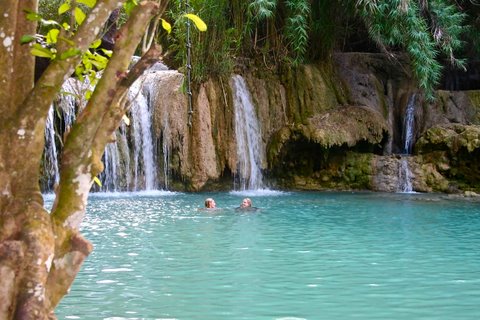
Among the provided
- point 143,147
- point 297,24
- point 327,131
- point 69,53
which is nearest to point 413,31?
point 297,24

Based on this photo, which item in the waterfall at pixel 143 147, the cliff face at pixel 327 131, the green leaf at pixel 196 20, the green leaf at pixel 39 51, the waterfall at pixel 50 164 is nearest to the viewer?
the green leaf at pixel 39 51

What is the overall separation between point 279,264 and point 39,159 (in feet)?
15.0

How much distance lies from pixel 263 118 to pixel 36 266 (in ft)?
53.8

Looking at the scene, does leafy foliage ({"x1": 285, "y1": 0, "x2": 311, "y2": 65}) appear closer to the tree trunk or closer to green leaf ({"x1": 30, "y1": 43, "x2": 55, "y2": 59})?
the tree trunk

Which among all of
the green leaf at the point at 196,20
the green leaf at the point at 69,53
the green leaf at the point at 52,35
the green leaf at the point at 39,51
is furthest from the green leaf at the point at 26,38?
the green leaf at the point at 196,20

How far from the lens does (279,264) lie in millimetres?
7164

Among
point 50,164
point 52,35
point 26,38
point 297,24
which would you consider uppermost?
point 297,24

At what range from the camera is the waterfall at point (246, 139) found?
18500mm

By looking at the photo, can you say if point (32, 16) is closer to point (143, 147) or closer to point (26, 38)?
point (26, 38)

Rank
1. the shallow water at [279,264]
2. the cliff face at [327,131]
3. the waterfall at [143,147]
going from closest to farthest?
1. the shallow water at [279,264]
2. the waterfall at [143,147]
3. the cliff face at [327,131]

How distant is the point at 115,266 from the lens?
23.2 feet

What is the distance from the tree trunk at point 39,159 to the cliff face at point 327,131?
1449 cm

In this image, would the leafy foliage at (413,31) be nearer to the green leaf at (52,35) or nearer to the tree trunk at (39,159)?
the green leaf at (52,35)

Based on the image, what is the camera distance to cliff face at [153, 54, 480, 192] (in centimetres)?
1756
